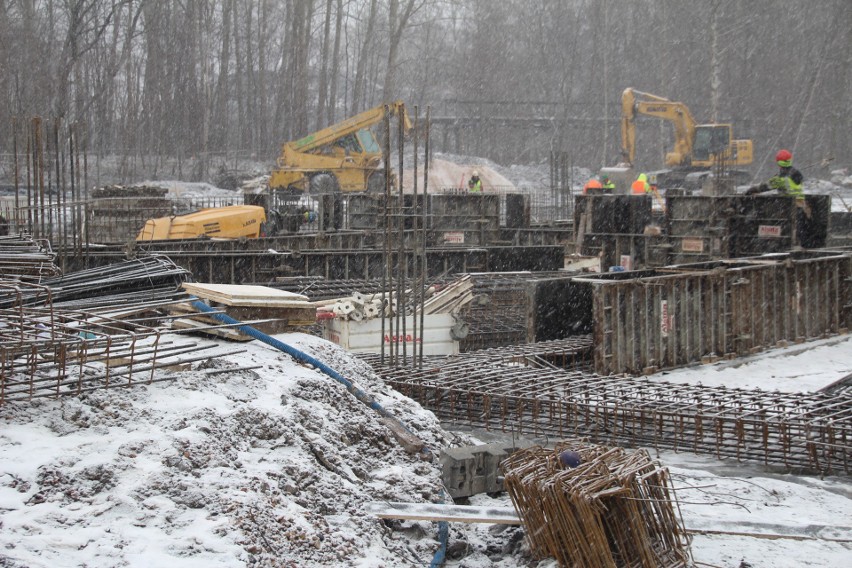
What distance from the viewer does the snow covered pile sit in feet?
16.5

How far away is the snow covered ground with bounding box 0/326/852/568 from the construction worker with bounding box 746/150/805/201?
10762 mm

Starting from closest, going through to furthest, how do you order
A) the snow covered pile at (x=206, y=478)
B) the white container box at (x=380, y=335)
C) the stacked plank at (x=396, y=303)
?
1. the snow covered pile at (x=206, y=478)
2. the stacked plank at (x=396, y=303)
3. the white container box at (x=380, y=335)

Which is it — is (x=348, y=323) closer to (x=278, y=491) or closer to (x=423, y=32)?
(x=278, y=491)

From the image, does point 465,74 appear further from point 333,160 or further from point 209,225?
point 209,225

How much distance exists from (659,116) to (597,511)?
110 feet

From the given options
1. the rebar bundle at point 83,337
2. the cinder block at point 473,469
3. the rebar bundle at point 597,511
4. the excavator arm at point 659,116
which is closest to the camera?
A: the rebar bundle at point 597,511

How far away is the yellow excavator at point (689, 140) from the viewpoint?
36281 mm

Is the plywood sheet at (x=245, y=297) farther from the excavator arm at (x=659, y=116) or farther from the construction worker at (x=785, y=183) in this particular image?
the excavator arm at (x=659, y=116)

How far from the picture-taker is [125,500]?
5285mm

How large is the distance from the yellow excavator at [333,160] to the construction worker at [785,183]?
1585 centimetres

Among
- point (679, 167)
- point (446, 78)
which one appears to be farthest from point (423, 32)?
point (679, 167)

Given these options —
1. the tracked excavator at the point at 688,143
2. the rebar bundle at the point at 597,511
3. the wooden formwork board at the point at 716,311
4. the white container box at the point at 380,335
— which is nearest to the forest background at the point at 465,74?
the tracked excavator at the point at 688,143

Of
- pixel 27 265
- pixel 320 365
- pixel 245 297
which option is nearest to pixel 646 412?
pixel 320 365

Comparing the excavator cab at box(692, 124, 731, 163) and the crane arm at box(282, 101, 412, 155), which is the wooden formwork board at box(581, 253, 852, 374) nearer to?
the crane arm at box(282, 101, 412, 155)
